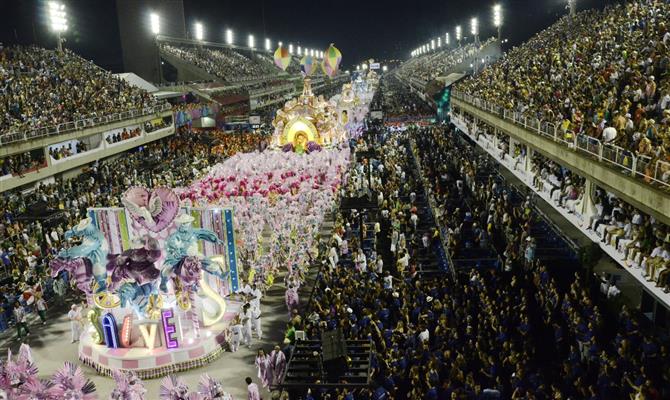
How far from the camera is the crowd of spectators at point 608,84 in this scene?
16453 mm

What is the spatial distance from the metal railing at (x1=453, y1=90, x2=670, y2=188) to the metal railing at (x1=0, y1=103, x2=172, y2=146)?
24.6 m

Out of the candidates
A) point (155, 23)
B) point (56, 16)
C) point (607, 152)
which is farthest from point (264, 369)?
point (155, 23)

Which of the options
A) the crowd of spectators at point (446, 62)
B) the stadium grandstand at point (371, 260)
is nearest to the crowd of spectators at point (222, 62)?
the crowd of spectators at point (446, 62)

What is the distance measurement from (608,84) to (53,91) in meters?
34.4

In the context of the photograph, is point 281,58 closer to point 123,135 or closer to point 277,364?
point 123,135

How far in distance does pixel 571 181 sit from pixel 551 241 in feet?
7.30

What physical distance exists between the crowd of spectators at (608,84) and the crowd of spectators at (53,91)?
26.5 meters

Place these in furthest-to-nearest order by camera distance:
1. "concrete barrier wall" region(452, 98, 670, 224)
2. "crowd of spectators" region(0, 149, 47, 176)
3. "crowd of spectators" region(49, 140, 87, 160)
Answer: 1. "crowd of spectators" region(49, 140, 87, 160)
2. "crowd of spectators" region(0, 149, 47, 176)
3. "concrete barrier wall" region(452, 98, 670, 224)

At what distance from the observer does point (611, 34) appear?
29.2 m

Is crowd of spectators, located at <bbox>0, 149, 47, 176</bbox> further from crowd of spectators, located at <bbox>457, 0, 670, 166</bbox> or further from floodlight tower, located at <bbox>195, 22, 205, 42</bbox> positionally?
floodlight tower, located at <bbox>195, 22, 205, 42</bbox>

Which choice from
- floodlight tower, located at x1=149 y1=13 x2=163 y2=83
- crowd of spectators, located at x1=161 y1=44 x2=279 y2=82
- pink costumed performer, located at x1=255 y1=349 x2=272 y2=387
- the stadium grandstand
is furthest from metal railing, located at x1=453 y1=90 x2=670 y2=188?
crowd of spectators, located at x1=161 y1=44 x2=279 y2=82

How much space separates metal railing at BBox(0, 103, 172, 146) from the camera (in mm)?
29453

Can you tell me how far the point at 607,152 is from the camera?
52.4 ft

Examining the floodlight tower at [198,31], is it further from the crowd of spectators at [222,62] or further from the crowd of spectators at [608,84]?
the crowd of spectators at [608,84]
